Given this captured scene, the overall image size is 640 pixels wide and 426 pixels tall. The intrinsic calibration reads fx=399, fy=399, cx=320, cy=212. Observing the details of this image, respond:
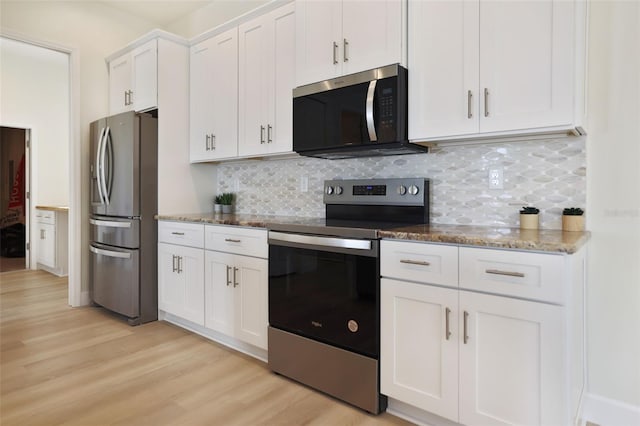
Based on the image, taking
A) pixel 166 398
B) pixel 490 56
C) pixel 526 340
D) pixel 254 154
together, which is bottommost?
pixel 166 398

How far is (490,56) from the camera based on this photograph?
6.03ft

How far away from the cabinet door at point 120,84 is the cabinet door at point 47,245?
2.42 meters

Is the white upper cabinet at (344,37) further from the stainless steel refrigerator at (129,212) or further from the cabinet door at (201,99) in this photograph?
the stainless steel refrigerator at (129,212)

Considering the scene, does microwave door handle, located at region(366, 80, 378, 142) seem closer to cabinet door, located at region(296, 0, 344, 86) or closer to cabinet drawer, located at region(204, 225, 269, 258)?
cabinet door, located at region(296, 0, 344, 86)

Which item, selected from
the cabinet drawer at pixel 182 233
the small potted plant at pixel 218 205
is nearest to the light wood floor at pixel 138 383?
the cabinet drawer at pixel 182 233

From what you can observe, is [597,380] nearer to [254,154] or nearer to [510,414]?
[510,414]

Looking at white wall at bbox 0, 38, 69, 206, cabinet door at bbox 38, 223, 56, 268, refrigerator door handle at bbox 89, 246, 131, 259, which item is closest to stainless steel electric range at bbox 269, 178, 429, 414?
refrigerator door handle at bbox 89, 246, 131, 259

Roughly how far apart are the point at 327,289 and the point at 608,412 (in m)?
1.43

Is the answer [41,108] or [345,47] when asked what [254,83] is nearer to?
[345,47]

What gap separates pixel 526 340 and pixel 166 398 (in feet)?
5.71

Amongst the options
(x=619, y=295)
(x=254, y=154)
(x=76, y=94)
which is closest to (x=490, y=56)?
(x=619, y=295)

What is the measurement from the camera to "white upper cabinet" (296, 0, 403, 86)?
2.13 metres

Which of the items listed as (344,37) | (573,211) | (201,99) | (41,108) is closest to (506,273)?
(573,211)

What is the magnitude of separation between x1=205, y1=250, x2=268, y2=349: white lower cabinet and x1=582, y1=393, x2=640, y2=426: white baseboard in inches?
67.2
